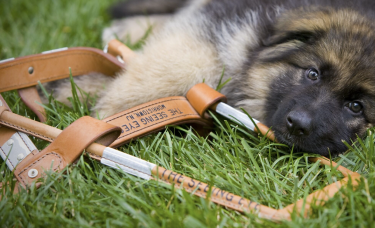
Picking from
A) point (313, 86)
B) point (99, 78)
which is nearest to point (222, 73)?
point (313, 86)

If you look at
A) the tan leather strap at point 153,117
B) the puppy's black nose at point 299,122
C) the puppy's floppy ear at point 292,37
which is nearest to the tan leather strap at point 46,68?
the tan leather strap at point 153,117

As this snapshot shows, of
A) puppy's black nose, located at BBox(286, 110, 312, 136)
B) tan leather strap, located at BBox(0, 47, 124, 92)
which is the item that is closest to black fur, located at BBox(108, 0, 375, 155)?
puppy's black nose, located at BBox(286, 110, 312, 136)

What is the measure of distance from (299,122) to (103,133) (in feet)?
3.12

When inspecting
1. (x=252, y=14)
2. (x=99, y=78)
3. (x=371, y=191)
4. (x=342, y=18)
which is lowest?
(x=371, y=191)

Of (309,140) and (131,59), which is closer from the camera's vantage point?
(309,140)

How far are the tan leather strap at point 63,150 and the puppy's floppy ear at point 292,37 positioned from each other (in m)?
1.14

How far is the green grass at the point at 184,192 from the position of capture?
4.61 feet

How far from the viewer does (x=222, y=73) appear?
2211mm

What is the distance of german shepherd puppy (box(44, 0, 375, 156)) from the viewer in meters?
1.90

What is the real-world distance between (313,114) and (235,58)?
2.39 ft

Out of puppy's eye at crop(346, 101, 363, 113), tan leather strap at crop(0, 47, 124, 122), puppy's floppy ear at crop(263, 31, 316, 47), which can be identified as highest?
tan leather strap at crop(0, 47, 124, 122)

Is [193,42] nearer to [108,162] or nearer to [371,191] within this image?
[108,162]

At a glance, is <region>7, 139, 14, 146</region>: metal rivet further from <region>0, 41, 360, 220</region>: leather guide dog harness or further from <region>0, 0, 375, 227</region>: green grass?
<region>0, 0, 375, 227</region>: green grass

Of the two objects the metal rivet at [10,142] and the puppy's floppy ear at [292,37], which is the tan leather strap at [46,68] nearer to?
the metal rivet at [10,142]
